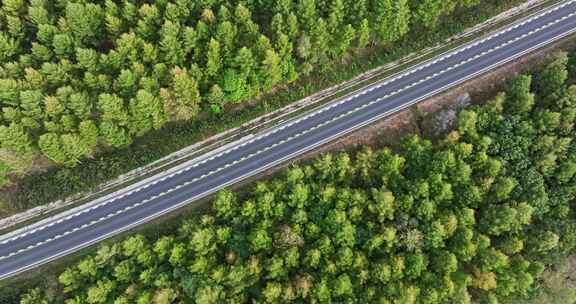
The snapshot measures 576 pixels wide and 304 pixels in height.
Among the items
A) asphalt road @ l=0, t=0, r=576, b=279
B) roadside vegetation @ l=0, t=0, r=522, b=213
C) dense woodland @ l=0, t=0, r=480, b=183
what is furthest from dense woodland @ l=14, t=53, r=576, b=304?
dense woodland @ l=0, t=0, r=480, b=183

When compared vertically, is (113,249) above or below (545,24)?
below

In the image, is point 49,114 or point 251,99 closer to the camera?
point 49,114

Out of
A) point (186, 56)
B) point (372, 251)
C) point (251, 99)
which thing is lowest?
point (372, 251)

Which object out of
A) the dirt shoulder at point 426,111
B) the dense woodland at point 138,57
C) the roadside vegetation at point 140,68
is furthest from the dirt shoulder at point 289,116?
the dense woodland at point 138,57

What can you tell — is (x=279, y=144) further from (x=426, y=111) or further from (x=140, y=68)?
(x=426, y=111)

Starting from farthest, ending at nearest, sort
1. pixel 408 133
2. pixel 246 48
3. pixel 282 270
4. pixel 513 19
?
pixel 513 19
pixel 408 133
pixel 246 48
pixel 282 270

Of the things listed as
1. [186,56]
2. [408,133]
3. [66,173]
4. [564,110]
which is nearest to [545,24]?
[564,110]

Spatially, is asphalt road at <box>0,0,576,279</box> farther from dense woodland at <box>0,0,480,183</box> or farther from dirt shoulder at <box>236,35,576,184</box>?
dense woodland at <box>0,0,480,183</box>

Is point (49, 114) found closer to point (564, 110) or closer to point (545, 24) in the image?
point (564, 110)
